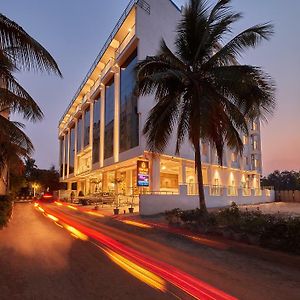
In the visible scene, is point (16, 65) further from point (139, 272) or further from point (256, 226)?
point (256, 226)

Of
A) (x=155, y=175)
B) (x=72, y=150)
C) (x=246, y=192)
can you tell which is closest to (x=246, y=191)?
(x=246, y=192)

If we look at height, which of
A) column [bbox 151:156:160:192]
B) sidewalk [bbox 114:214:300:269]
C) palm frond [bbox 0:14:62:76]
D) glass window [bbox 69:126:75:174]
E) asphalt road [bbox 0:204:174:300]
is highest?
glass window [bbox 69:126:75:174]

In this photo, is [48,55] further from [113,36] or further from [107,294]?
[113,36]

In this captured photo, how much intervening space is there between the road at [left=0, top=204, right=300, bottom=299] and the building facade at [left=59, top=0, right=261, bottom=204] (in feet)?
51.5

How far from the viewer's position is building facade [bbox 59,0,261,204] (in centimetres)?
3347

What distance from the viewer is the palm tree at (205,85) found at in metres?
13.4

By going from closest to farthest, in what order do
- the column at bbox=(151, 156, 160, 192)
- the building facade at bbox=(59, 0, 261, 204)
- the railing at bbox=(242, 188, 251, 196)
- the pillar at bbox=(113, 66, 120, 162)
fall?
1. the column at bbox=(151, 156, 160, 192)
2. the building facade at bbox=(59, 0, 261, 204)
3. the railing at bbox=(242, 188, 251, 196)
4. the pillar at bbox=(113, 66, 120, 162)

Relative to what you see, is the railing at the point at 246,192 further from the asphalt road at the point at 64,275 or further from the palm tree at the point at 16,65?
the asphalt road at the point at 64,275

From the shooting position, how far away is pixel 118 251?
10.3 meters

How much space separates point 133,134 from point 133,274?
2760 cm

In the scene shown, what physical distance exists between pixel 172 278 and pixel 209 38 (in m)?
10.6

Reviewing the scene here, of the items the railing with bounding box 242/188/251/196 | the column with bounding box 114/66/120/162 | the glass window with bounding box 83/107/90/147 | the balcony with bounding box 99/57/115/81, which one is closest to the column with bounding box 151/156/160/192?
the column with bounding box 114/66/120/162

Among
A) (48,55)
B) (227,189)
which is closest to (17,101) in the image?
(48,55)

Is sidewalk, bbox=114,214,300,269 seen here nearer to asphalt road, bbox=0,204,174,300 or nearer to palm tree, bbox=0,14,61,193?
asphalt road, bbox=0,204,174,300
